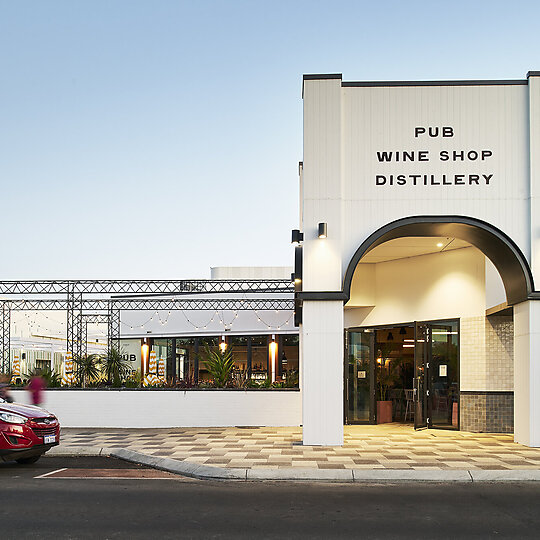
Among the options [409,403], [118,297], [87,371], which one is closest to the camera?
[409,403]

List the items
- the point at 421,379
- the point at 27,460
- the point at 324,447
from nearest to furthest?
the point at 27,460
the point at 324,447
the point at 421,379

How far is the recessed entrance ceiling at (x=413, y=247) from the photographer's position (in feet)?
51.6

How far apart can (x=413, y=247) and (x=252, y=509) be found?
985 centimetres

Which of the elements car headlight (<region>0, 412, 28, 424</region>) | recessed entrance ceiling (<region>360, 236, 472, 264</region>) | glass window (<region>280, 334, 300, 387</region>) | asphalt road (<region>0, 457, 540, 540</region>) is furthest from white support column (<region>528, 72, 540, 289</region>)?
glass window (<region>280, 334, 300, 387</region>)

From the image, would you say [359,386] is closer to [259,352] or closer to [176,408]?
[176,408]

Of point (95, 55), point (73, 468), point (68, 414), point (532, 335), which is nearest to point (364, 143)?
point (532, 335)

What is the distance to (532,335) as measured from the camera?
43.5 ft

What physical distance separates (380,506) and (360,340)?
32.3 feet

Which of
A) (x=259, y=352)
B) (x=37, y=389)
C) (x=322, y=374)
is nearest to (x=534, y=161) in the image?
(x=322, y=374)

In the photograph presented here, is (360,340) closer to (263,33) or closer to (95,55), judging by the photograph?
(263,33)

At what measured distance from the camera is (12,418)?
1127 cm

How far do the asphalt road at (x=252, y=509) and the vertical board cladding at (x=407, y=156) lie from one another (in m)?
5.16

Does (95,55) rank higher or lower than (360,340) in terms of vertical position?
higher

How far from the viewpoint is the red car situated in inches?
435
